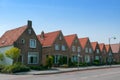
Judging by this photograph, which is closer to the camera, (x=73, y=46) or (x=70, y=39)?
(x=73, y=46)

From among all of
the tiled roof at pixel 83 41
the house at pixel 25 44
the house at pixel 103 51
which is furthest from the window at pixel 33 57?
the house at pixel 103 51

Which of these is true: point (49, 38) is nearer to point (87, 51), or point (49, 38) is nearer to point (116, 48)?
point (87, 51)

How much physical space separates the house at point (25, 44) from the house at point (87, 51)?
22116 millimetres

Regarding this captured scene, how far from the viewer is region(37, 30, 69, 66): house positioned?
59.1m

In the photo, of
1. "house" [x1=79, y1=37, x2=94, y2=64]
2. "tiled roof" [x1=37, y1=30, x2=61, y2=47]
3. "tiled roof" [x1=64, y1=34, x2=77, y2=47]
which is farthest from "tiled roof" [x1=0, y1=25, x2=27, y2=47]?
"house" [x1=79, y1=37, x2=94, y2=64]

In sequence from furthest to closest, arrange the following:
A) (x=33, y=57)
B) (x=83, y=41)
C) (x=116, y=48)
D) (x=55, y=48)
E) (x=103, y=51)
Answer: (x=116, y=48)
(x=103, y=51)
(x=83, y=41)
(x=55, y=48)
(x=33, y=57)

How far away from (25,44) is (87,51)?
1094 inches

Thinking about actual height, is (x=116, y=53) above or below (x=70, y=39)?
below

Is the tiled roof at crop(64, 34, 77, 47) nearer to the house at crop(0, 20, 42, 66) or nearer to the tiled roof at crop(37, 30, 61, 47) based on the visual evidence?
the tiled roof at crop(37, 30, 61, 47)

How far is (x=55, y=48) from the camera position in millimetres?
60062

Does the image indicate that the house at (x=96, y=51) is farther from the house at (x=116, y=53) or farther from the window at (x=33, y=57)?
the window at (x=33, y=57)

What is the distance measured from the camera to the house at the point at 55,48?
5911 cm

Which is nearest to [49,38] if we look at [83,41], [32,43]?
[32,43]

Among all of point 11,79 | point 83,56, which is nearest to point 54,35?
point 83,56
